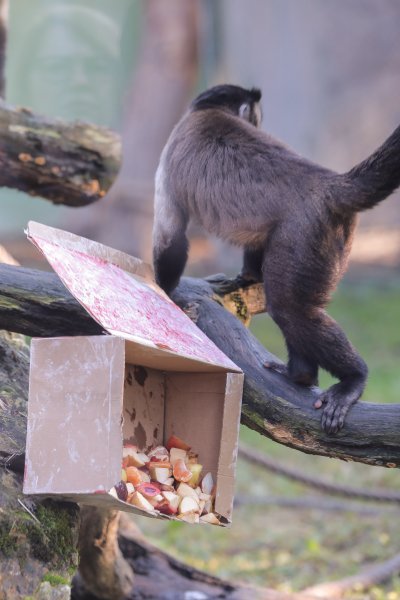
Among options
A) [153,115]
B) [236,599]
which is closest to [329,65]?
[153,115]

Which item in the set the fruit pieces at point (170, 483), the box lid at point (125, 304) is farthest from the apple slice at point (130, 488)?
the box lid at point (125, 304)

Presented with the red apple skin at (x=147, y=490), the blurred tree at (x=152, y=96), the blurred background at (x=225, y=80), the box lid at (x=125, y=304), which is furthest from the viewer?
the blurred tree at (x=152, y=96)

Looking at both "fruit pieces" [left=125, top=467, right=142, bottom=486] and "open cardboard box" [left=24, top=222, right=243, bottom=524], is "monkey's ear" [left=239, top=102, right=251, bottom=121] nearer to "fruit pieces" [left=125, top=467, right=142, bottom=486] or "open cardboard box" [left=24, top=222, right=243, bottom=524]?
"open cardboard box" [left=24, top=222, right=243, bottom=524]

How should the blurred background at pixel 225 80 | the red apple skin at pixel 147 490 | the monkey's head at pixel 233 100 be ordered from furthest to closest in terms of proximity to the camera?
the blurred background at pixel 225 80 → the monkey's head at pixel 233 100 → the red apple skin at pixel 147 490

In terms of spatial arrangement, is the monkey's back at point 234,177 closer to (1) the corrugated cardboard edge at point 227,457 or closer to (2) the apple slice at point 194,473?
(1) the corrugated cardboard edge at point 227,457

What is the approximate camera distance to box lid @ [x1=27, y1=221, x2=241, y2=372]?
2.06m

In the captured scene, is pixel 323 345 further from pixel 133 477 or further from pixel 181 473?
pixel 133 477

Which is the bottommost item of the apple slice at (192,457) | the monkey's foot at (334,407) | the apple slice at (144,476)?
the apple slice at (144,476)

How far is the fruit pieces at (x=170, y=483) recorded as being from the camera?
2156mm

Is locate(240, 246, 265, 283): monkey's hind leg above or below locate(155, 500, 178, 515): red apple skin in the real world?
above

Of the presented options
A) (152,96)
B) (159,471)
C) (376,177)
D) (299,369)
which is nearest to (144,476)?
(159,471)

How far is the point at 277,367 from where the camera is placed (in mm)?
2838

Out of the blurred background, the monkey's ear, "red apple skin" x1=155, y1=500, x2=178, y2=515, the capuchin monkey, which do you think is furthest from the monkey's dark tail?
the blurred background

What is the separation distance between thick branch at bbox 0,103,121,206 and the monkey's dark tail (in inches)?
56.0
